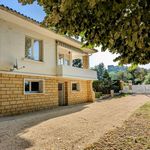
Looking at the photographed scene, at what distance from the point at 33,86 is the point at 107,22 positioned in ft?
54.8

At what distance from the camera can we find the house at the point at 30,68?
17.2 metres

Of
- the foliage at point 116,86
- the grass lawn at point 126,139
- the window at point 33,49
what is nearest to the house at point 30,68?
the window at point 33,49

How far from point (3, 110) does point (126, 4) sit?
14.7 m

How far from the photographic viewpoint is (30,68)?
1966 cm

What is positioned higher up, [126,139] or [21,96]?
[21,96]

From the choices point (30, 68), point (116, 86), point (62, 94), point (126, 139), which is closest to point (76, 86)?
point (62, 94)

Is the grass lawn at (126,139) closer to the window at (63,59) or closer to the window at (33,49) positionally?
the window at (33,49)

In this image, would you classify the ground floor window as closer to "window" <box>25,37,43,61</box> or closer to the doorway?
the doorway

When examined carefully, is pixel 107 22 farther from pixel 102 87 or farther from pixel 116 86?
pixel 116 86

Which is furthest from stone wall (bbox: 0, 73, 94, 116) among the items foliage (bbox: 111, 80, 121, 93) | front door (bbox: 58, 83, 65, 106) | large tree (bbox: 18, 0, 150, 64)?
foliage (bbox: 111, 80, 121, 93)

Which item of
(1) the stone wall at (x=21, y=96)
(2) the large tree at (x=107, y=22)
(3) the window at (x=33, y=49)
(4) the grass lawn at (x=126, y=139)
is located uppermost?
(3) the window at (x=33, y=49)

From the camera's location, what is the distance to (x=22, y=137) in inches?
379

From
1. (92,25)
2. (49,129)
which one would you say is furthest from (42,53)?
(92,25)

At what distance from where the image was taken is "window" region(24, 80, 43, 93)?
20016mm
